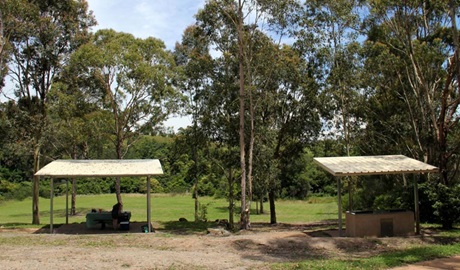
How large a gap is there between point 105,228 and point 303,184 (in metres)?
34.0

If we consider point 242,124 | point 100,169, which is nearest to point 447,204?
point 242,124

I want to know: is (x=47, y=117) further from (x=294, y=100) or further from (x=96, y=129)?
(x=294, y=100)

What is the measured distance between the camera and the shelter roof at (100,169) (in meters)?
16.6

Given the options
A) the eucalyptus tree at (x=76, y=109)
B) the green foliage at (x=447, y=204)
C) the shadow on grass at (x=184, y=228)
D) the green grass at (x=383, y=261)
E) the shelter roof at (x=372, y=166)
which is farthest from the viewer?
the eucalyptus tree at (x=76, y=109)

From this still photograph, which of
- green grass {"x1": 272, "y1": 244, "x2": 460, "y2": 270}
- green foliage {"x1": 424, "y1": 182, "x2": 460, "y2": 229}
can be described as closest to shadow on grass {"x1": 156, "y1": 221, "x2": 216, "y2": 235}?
green grass {"x1": 272, "y1": 244, "x2": 460, "y2": 270}

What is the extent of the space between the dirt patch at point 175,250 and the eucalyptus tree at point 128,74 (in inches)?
294

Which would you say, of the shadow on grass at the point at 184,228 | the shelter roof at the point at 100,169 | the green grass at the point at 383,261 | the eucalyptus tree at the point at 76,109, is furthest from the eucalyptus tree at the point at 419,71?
the eucalyptus tree at the point at 76,109

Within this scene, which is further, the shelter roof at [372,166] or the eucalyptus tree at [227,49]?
the eucalyptus tree at [227,49]

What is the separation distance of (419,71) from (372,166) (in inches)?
239

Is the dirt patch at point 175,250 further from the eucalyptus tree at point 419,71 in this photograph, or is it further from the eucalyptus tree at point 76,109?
the eucalyptus tree at point 76,109

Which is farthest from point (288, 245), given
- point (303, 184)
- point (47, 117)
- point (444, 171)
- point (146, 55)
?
point (303, 184)

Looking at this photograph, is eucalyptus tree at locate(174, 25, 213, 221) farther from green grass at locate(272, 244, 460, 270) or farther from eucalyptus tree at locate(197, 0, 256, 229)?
green grass at locate(272, 244, 460, 270)

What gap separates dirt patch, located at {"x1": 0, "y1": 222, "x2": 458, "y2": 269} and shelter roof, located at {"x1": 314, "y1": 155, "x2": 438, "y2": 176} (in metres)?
2.13

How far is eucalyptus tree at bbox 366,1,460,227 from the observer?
1897cm
